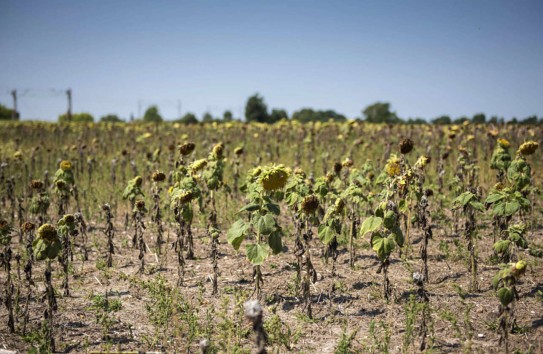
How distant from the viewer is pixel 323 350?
11.3ft

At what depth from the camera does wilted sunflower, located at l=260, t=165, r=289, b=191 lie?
3439 mm

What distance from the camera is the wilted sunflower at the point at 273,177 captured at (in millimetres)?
3439

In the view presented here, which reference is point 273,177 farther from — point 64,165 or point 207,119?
point 207,119

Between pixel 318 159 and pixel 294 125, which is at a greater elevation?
pixel 294 125

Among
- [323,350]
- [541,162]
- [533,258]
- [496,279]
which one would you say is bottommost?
[323,350]

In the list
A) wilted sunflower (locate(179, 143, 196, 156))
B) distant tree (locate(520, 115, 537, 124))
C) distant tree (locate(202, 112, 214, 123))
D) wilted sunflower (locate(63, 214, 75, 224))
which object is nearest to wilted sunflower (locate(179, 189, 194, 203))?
wilted sunflower (locate(179, 143, 196, 156))

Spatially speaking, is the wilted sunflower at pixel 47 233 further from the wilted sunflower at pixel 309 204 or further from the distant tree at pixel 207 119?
the distant tree at pixel 207 119

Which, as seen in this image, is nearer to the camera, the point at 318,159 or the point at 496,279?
the point at 496,279

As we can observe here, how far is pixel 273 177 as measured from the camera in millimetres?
3449

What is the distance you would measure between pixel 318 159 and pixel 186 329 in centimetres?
873

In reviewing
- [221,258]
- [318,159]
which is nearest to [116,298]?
[221,258]

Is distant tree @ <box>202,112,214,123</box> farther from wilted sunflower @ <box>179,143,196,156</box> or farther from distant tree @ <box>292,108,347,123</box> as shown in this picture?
distant tree @ <box>292,108,347,123</box>

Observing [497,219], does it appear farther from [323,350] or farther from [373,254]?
[323,350]

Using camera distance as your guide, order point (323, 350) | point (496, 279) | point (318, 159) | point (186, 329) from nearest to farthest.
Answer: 1. point (496, 279)
2. point (323, 350)
3. point (186, 329)
4. point (318, 159)
